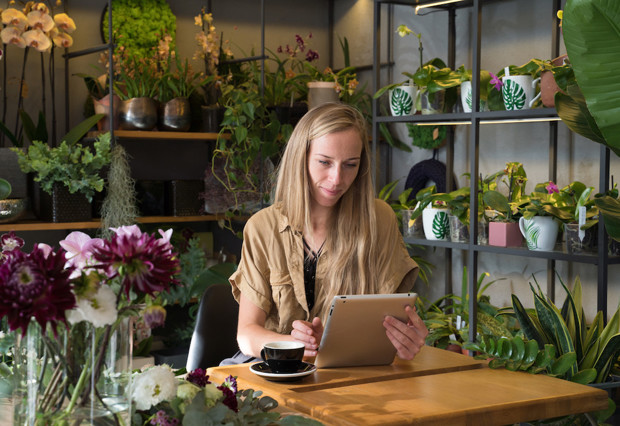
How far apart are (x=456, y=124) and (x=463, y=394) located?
2324 mm

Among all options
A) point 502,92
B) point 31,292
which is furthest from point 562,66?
point 31,292

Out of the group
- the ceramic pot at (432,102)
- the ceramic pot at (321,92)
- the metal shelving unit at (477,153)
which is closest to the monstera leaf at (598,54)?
the metal shelving unit at (477,153)

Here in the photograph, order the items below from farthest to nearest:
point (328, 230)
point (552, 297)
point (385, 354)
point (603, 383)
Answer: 1. point (552, 297)
2. point (603, 383)
3. point (328, 230)
4. point (385, 354)

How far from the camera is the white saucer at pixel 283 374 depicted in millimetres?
1702

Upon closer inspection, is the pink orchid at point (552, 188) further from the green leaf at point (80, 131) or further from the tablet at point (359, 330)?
the green leaf at point (80, 131)

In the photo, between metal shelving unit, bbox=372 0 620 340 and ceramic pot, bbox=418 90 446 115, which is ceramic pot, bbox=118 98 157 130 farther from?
ceramic pot, bbox=418 90 446 115

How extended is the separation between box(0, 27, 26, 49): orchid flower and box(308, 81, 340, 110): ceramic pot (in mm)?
1372

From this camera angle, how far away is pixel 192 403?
1177 millimetres

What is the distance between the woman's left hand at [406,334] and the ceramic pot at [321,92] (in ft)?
7.10

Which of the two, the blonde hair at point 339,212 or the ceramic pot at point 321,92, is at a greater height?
the ceramic pot at point 321,92

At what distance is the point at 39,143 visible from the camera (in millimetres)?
3410

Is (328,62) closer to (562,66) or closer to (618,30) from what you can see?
(562,66)

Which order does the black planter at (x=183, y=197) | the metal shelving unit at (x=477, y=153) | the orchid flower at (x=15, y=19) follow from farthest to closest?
1. the black planter at (x=183, y=197)
2. the orchid flower at (x=15, y=19)
3. the metal shelving unit at (x=477, y=153)

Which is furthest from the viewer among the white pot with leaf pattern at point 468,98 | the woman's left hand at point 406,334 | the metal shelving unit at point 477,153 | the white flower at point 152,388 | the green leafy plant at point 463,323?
the green leafy plant at point 463,323
